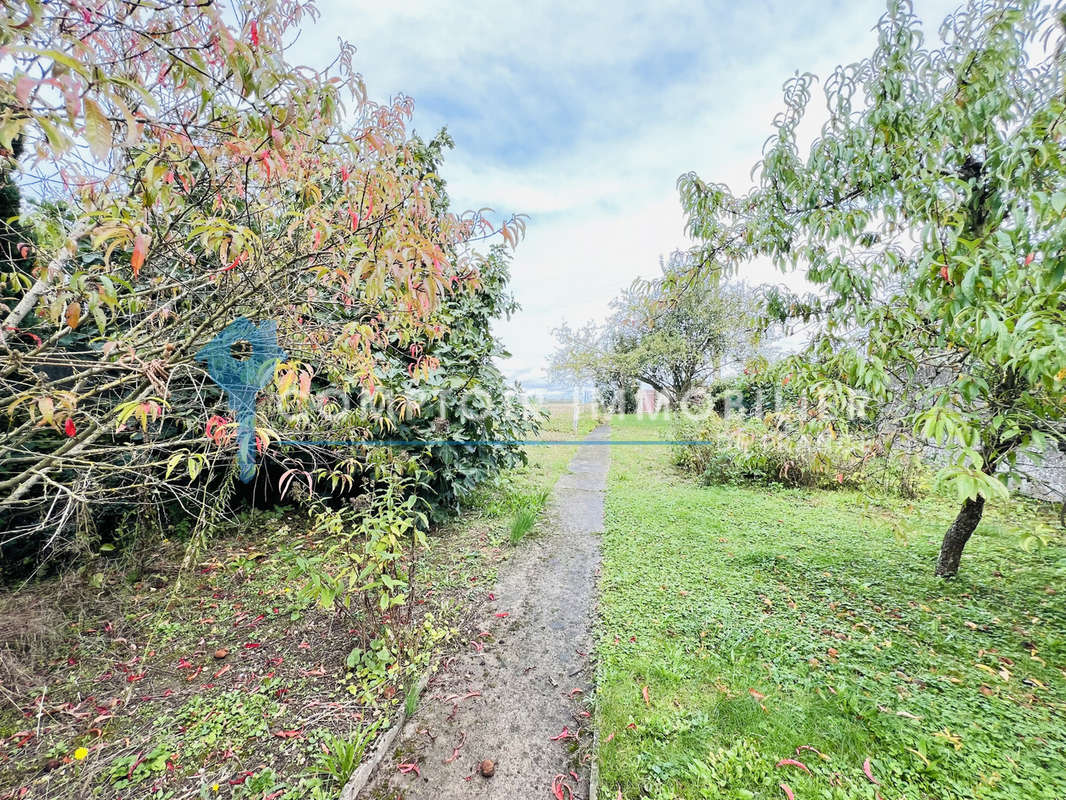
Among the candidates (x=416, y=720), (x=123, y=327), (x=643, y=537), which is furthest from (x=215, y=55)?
(x=643, y=537)

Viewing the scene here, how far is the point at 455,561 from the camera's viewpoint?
3947mm

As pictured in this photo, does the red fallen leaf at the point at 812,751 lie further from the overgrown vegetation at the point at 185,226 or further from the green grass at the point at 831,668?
the overgrown vegetation at the point at 185,226

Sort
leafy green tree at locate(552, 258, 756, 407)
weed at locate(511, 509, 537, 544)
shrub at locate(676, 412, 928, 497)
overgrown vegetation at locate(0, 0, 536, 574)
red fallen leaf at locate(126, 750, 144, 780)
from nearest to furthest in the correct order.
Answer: overgrown vegetation at locate(0, 0, 536, 574)
red fallen leaf at locate(126, 750, 144, 780)
shrub at locate(676, 412, 928, 497)
weed at locate(511, 509, 537, 544)
leafy green tree at locate(552, 258, 756, 407)

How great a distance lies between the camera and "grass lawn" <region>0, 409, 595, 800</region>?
1.82 m

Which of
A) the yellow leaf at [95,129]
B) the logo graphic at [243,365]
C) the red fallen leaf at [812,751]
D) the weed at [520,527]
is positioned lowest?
the red fallen leaf at [812,751]

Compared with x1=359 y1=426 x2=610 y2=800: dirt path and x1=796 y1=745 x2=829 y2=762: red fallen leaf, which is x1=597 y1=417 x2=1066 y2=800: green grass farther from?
x1=359 y1=426 x2=610 y2=800: dirt path

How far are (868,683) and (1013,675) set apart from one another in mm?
871

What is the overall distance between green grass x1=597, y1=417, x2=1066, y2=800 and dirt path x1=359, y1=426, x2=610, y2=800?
0.19m

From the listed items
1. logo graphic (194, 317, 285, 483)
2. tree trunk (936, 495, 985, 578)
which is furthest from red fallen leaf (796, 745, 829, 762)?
logo graphic (194, 317, 285, 483)

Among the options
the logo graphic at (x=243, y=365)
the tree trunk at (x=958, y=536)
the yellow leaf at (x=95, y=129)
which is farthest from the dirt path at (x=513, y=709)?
the tree trunk at (x=958, y=536)

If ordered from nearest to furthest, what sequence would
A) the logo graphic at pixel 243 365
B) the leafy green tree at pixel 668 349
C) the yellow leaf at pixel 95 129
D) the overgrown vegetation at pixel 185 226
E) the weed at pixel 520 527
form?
the yellow leaf at pixel 95 129 < the overgrown vegetation at pixel 185 226 < the logo graphic at pixel 243 365 < the weed at pixel 520 527 < the leafy green tree at pixel 668 349

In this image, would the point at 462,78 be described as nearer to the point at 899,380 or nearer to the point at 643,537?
the point at 899,380

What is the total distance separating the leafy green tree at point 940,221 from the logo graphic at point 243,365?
3253 millimetres

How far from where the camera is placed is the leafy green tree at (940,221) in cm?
169
